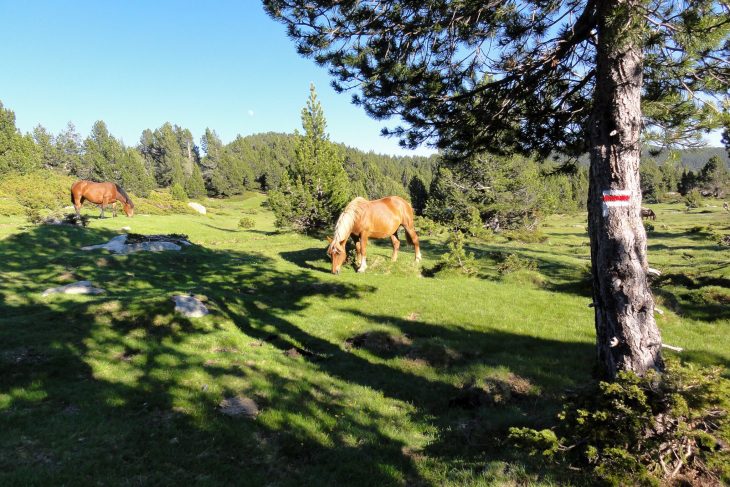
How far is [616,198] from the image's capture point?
215 inches

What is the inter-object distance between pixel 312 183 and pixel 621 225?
120 ft

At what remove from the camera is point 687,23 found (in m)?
4.57

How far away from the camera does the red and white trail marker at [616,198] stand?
5438 mm

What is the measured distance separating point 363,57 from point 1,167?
82.0 meters

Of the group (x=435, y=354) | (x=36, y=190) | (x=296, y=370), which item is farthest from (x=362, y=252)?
(x=36, y=190)

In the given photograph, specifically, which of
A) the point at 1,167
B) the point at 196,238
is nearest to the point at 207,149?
the point at 1,167

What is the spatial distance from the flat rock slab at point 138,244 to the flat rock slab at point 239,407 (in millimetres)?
18698

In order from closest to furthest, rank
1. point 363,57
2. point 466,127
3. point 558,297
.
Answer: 1. point 363,57
2. point 466,127
3. point 558,297

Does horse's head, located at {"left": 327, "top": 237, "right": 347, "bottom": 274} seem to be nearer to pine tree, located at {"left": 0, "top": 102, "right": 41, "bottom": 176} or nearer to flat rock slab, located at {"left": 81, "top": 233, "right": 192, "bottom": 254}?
flat rock slab, located at {"left": 81, "top": 233, "right": 192, "bottom": 254}

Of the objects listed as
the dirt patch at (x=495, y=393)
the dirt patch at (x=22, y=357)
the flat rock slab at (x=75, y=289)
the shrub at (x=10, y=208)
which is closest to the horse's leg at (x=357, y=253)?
the flat rock slab at (x=75, y=289)

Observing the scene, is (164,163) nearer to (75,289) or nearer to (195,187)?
(195,187)

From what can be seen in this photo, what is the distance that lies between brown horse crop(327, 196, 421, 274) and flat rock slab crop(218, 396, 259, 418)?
10773 mm

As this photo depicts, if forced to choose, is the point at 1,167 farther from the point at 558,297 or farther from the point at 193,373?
the point at 558,297

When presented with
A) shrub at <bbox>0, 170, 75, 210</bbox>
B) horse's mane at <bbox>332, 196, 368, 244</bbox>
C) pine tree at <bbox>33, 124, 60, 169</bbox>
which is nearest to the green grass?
horse's mane at <bbox>332, 196, 368, 244</bbox>
